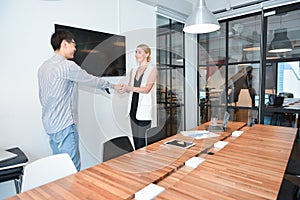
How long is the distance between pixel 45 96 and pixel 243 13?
3318mm

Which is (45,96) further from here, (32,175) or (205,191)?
(205,191)

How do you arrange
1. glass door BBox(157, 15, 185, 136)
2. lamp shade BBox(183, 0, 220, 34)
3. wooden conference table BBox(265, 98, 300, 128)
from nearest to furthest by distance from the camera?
lamp shade BBox(183, 0, 220, 34) < wooden conference table BBox(265, 98, 300, 128) < glass door BBox(157, 15, 185, 136)

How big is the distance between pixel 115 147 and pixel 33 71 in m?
1.11

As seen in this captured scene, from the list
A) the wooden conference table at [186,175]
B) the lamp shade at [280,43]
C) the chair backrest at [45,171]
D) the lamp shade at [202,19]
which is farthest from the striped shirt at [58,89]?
the lamp shade at [280,43]

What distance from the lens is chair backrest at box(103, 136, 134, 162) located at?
171cm

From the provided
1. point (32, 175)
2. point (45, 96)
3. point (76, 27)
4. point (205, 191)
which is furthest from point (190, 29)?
point (32, 175)

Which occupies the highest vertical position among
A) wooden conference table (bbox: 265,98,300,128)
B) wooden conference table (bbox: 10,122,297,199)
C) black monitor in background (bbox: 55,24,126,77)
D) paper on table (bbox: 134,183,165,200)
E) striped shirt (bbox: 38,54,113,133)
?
black monitor in background (bbox: 55,24,126,77)

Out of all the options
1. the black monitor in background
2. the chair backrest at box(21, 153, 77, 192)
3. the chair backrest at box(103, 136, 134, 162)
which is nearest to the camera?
the chair backrest at box(21, 153, 77, 192)

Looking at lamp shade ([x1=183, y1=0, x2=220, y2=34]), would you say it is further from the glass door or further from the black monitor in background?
the glass door

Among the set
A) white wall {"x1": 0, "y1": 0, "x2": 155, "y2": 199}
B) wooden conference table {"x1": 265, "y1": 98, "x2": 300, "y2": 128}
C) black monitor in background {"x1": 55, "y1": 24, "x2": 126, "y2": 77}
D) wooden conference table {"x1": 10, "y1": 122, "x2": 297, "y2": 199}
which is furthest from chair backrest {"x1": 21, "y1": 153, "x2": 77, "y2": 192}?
Answer: wooden conference table {"x1": 265, "y1": 98, "x2": 300, "y2": 128}

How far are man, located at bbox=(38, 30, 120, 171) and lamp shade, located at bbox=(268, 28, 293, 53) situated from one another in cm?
298

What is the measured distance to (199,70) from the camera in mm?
4320

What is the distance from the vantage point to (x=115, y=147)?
1770 mm

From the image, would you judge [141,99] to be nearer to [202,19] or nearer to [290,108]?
[202,19]
